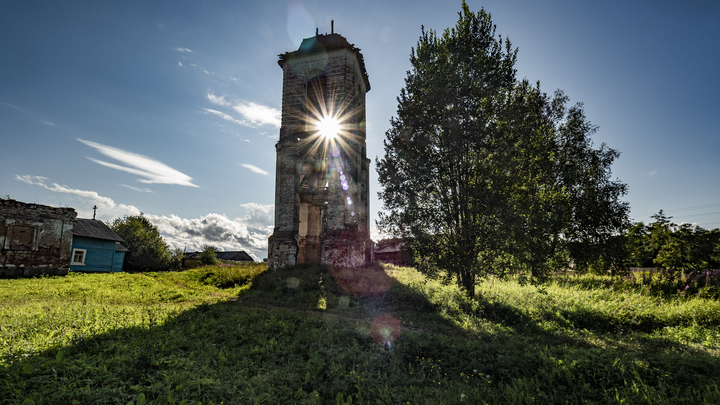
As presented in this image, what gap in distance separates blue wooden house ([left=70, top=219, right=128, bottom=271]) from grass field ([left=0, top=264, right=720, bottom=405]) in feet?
48.8

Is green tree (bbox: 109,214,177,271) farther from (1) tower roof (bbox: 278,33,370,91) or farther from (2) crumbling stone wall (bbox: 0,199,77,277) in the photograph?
(1) tower roof (bbox: 278,33,370,91)

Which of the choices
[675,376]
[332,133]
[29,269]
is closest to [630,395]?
[675,376]

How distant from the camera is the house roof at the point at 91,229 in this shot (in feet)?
75.1

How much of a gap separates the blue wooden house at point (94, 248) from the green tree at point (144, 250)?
206 inches

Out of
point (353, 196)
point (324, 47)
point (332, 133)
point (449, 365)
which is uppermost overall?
point (324, 47)

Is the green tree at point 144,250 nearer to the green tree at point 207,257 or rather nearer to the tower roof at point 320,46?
the green tree at point 207,257

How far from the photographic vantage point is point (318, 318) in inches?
333

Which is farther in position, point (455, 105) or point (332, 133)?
point (332, 133)

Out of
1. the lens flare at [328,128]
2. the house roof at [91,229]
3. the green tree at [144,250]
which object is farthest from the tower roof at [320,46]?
the green tree at [144,250]

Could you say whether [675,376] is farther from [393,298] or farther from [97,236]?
[97,236]

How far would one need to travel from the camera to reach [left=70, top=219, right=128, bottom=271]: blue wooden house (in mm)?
22709

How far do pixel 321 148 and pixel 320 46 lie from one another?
6.76m

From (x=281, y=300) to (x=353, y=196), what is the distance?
8052 mm

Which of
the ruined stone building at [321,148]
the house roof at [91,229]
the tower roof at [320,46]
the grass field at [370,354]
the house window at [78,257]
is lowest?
the grass field at [370,354]
